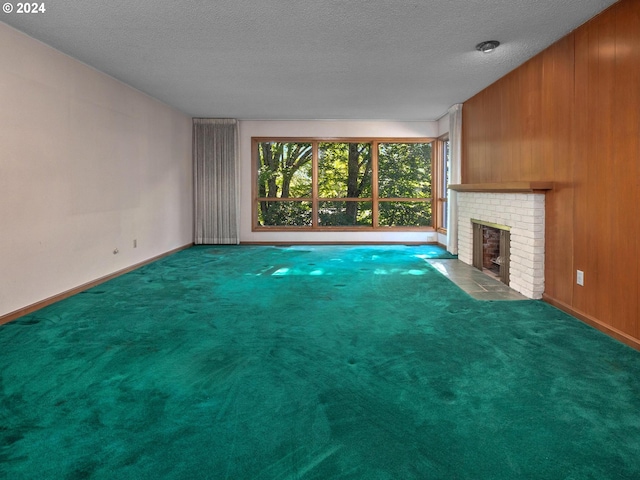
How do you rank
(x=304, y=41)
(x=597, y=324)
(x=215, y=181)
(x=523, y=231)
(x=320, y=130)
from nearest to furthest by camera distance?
1. (x=597, y=324)
2. (x=304, y=41)
3. (x=523, y=231)
4. (x=215, y=181)
5. (x=320, y=130)

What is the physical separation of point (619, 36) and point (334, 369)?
2.99 metres

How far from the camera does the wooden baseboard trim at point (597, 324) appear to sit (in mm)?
2822

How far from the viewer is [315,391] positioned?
2.15 m

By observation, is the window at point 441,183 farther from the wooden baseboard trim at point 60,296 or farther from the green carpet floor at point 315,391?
the wooden baseboard trim at point 60,296

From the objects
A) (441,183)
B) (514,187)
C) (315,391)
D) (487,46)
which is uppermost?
(487,46)

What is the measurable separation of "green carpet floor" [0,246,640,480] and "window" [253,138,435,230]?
476 centimetres

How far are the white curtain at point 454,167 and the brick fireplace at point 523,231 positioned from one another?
1.41 metres

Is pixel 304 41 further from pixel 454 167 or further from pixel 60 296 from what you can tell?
pixel 454 167

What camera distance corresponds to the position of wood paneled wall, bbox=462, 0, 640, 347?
289 centimetres

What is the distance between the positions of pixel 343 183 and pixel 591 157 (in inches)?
222

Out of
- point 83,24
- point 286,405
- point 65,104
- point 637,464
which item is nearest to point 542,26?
point 637,464

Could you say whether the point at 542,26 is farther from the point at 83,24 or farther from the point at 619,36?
the point at 83,24

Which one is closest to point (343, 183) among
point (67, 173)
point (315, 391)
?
point (67, 173)

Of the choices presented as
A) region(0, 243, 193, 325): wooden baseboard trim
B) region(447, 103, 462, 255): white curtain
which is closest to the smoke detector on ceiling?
region(447, 103, 462, 255): white curtain
